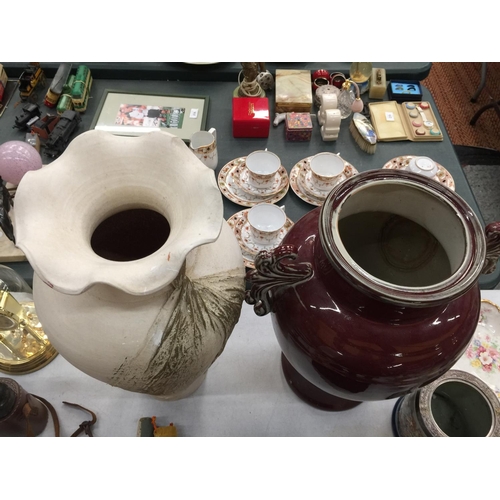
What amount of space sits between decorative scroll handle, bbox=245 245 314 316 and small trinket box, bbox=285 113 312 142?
1176 mm

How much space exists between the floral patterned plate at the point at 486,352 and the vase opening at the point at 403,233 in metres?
0.47

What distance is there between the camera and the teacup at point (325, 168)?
1664mm

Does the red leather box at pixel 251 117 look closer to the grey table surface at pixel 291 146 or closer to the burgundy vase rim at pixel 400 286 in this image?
the grey table surface at pixel 291 146

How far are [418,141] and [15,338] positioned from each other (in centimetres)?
181

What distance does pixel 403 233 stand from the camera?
96 cm

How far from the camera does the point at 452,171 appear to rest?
183 cm

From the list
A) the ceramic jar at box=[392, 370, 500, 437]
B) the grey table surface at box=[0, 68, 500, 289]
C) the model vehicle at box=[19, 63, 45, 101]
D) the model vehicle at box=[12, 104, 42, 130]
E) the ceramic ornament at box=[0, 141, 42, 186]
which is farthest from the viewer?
the model vehicle at box=[19, 63, 45, 101]

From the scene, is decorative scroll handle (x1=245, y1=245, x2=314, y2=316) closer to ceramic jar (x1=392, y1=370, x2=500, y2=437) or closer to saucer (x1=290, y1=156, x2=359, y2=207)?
ceramic jar (x1=392, y1=370, x2=500, y2=437)

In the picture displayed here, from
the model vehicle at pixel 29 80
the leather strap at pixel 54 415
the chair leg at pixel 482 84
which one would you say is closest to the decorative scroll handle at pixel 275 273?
the leather strap at pixel 54 415

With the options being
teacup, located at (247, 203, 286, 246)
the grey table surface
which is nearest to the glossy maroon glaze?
teacup, located at (247, 203, 286, 246)

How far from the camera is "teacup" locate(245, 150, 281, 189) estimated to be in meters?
1.65

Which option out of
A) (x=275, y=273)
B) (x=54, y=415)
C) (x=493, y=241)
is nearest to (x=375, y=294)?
(x=275, y=273)

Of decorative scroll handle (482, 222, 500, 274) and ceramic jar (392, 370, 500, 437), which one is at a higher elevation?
decorative scroll handle (482, 222, 500, 274)

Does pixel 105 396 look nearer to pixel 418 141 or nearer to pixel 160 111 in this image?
pixel 160 111
